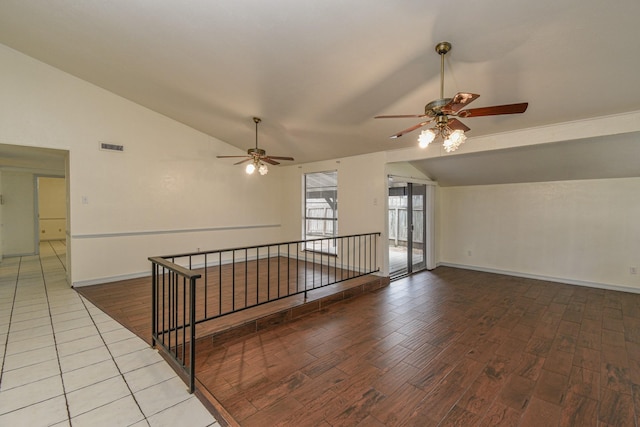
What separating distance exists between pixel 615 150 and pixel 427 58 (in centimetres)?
348

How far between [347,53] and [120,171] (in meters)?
4.52

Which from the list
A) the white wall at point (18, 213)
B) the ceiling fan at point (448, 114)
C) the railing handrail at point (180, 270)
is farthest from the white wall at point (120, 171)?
the ceiling fan at point (448, 114)

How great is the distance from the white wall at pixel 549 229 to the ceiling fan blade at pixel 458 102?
447 centimetres

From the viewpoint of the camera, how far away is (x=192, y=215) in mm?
5750

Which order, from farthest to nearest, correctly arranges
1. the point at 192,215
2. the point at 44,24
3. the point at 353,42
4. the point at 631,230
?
the point at 192,215, the point at 631,230, the point at 44,24, the point at 353,42

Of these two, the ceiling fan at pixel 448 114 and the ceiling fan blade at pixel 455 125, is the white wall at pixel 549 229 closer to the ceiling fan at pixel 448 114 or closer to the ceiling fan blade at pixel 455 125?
the ceiling fan at pixel 448 114

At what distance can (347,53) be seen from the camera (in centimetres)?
272

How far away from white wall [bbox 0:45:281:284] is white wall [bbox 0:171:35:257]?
414 cm

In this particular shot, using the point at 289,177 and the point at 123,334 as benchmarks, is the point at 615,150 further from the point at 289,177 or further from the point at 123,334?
the point at 123,334

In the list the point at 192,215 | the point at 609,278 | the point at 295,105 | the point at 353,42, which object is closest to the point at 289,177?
the point at 192,215

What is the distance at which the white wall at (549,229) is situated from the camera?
4.58 m

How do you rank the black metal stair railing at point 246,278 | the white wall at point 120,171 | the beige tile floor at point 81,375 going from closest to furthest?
the beige tile floor at point 81,375 → the black metal stair railing at point 246,278 → the white wall at point 120,171

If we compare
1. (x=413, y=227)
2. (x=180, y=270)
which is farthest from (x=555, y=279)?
(x=180, y=270)

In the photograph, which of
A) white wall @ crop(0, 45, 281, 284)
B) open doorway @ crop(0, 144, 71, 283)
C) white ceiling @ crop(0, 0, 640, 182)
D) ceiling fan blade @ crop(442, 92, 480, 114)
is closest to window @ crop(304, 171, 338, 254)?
white wall @ crop(0, 45, 281, 284)
